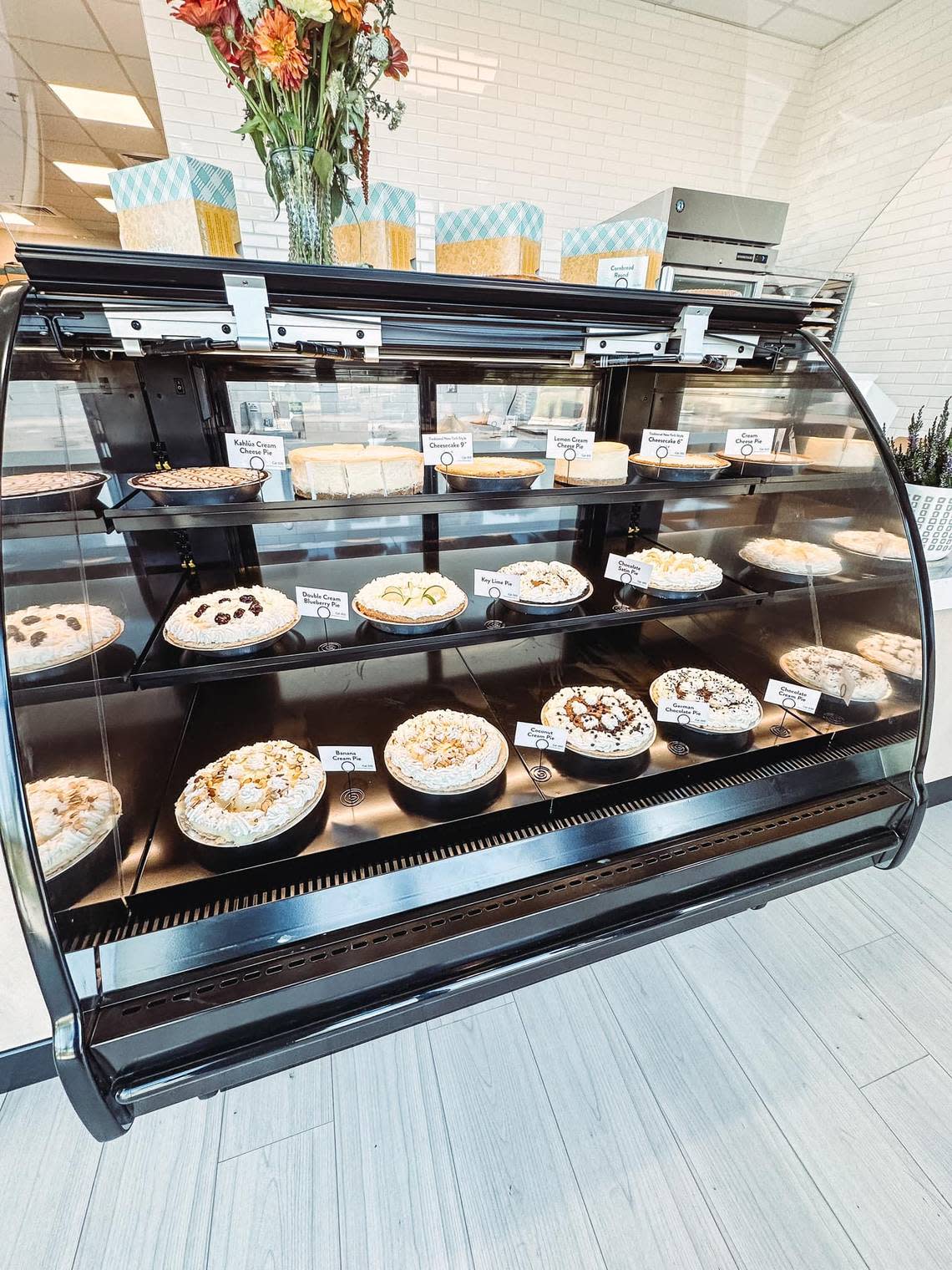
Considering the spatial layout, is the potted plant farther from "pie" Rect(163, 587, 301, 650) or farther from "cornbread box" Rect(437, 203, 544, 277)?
"pie" Rect(163, 587, 301, 650)

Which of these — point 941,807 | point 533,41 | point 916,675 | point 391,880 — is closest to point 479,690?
point 391,880

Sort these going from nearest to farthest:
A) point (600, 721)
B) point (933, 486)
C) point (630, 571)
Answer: point (600, 721)
point (630, 571)
point (933, 486)

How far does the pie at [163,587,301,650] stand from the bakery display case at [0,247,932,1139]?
0.04ft

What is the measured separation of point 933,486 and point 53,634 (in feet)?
9.45

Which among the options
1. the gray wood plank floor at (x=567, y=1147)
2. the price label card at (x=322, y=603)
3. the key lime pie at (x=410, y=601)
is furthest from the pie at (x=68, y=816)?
the gray wood plank floor at (x=567, y=1147)

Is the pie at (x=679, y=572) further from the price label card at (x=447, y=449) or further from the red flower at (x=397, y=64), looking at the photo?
the red flower at (x=397, y=64)

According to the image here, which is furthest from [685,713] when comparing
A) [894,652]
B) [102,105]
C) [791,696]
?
[102,105]

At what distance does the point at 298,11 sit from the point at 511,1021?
2.65 m

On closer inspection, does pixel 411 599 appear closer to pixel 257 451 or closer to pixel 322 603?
pixel 322 603

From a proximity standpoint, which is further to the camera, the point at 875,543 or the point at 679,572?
the point at 679,572

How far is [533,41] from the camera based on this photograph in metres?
3.50

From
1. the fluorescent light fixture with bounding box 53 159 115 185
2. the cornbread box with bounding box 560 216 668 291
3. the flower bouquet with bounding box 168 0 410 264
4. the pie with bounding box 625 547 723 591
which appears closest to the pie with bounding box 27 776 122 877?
the flower bouquet with bounding box 168 0 410 264

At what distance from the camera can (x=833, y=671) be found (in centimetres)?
190

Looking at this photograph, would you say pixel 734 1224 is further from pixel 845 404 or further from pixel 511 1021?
pixel 845 404
